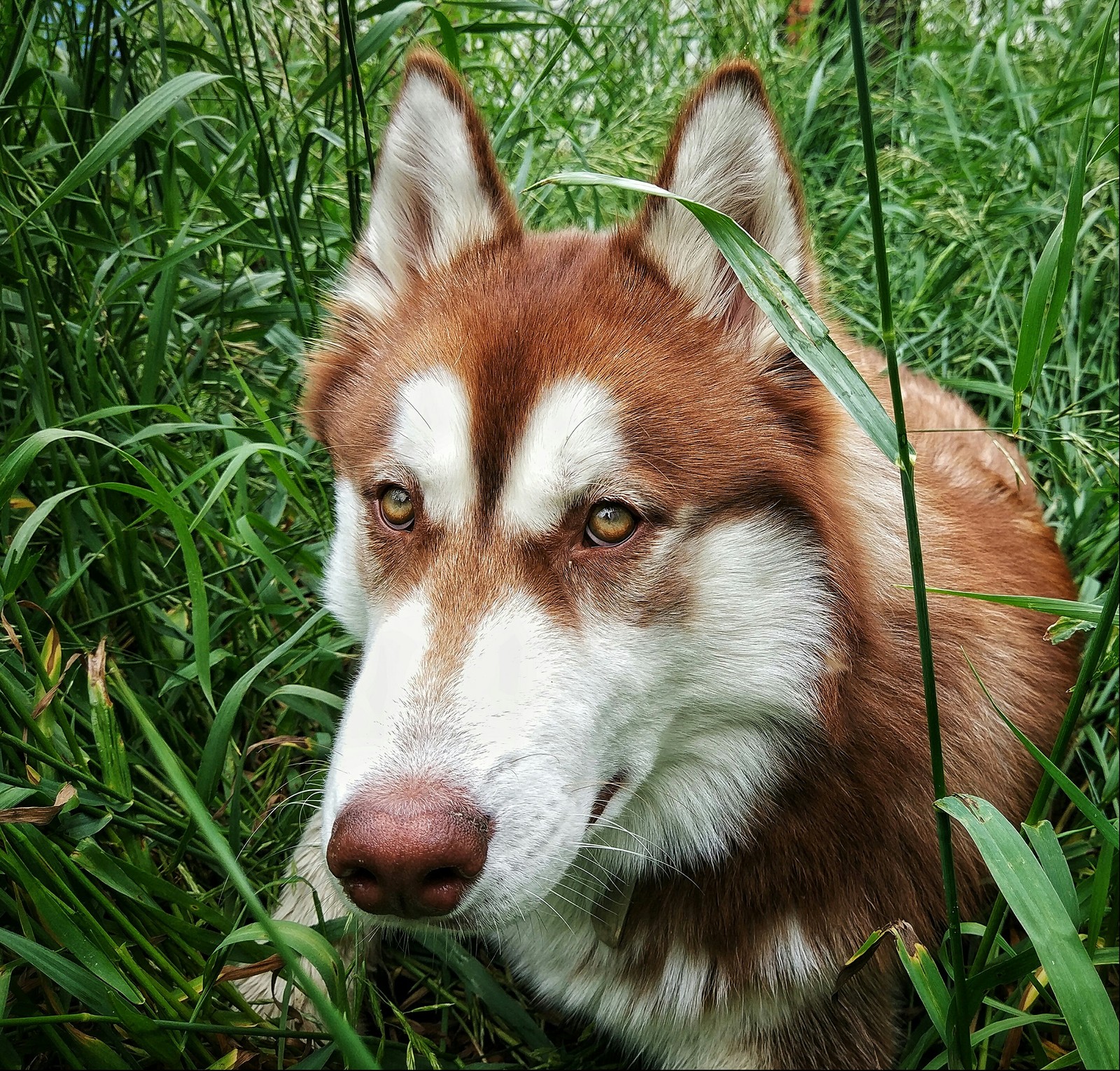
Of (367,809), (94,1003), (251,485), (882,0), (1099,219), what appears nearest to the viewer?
(367,809)

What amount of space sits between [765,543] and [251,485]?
5.64 feet

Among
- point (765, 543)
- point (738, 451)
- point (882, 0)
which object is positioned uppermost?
point (882, 0)

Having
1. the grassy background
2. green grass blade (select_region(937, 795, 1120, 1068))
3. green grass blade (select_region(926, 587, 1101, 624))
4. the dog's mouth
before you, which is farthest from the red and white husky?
green grass blade (select_region(937, 795, 1120, 1068))

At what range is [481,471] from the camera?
179 centimetres

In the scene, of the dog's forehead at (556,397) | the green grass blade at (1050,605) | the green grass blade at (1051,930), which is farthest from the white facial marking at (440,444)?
the green grass blade at (1051,930)

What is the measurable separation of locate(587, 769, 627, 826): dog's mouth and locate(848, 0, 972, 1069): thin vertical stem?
575mm

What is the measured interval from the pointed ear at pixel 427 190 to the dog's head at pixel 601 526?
0.04 feet

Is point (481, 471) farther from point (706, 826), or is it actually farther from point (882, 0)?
point (882, 0)

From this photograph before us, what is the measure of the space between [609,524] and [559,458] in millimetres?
145

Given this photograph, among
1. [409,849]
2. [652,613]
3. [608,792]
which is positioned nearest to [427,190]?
[652,613]

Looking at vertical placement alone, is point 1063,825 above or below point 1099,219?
below

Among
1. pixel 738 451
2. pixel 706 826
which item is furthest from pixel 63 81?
pixel 706 826

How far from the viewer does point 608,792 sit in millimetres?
1848

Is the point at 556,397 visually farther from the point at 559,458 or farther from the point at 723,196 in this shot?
the point at 723,196
